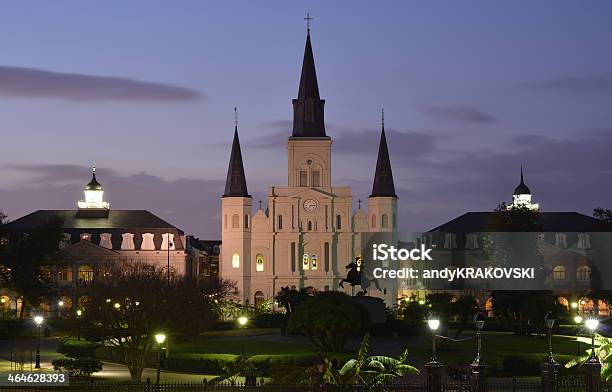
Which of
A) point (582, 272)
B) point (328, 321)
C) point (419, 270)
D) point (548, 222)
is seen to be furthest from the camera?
point (548, 222)

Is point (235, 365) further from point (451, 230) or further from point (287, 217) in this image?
point (451, 230)

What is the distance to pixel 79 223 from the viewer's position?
137m

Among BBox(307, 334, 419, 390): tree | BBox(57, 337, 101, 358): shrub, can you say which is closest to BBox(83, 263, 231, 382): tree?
BBox(57, 337, 101, 358): shrub

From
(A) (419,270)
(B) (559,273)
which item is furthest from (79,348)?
(B) (559,273)

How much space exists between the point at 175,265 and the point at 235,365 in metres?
84.7

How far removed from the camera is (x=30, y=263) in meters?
107

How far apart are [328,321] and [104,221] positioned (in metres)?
81.8

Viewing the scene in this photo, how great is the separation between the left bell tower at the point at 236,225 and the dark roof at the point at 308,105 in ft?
25.8

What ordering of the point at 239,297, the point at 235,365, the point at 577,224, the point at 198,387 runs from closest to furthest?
the point at 198,387 < the point at 235,365 < the point at 239,297 < the point at 577,224

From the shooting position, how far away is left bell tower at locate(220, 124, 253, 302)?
13262 cm

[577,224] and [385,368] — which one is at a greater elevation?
[577,224]

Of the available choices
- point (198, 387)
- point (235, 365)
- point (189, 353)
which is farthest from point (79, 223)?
point (198, 387)

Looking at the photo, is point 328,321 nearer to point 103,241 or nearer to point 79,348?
point 79,348

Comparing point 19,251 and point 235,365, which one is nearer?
point 235,365
